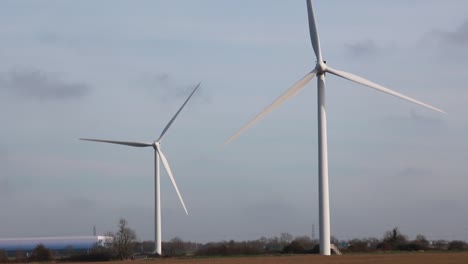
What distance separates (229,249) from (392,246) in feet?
64.6

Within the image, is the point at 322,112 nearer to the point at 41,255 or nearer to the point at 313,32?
the point at 313,32

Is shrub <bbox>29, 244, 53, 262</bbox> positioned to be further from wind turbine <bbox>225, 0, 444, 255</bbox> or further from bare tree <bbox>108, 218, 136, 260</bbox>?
wind turbine <bbox>225, 0, 444, 255</bbox>

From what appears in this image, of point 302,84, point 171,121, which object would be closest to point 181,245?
point 171,121

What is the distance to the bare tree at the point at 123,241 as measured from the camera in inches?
4094

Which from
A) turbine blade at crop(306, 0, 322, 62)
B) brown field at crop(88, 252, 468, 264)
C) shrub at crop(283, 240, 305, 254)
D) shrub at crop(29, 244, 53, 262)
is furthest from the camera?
shrub at crop(29, 244, 53, 262)

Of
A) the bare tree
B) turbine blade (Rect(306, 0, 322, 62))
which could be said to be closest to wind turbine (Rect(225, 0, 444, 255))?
turbine blade (Rect(306, 0, 322, 62))

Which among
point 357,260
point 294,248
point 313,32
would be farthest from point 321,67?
point 294,248

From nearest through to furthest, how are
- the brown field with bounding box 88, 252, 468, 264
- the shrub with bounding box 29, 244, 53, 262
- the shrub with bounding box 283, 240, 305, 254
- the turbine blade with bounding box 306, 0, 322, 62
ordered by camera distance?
1. the brown field with bounding box 88, 252, 468, 264
2. the turbine blade with bounding box 306, 0, 322, 62
3. the shrub with bounding box 283, 240, 305, 254
4. the shrub with bounding box 29, 244, 53, 262

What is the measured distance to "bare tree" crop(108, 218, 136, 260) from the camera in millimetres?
104000

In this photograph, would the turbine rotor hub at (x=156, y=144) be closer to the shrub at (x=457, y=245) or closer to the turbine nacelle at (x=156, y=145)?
the turbine nacelle at (x=156, y=145)

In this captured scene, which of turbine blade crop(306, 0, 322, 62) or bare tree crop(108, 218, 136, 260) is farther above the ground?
turbine blade crop(306, 0, 322, 62)

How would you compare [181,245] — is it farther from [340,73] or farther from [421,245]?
[340,73]

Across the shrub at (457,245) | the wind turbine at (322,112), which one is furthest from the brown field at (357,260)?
the shrub at (457,245)

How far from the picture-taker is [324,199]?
6669 cm
